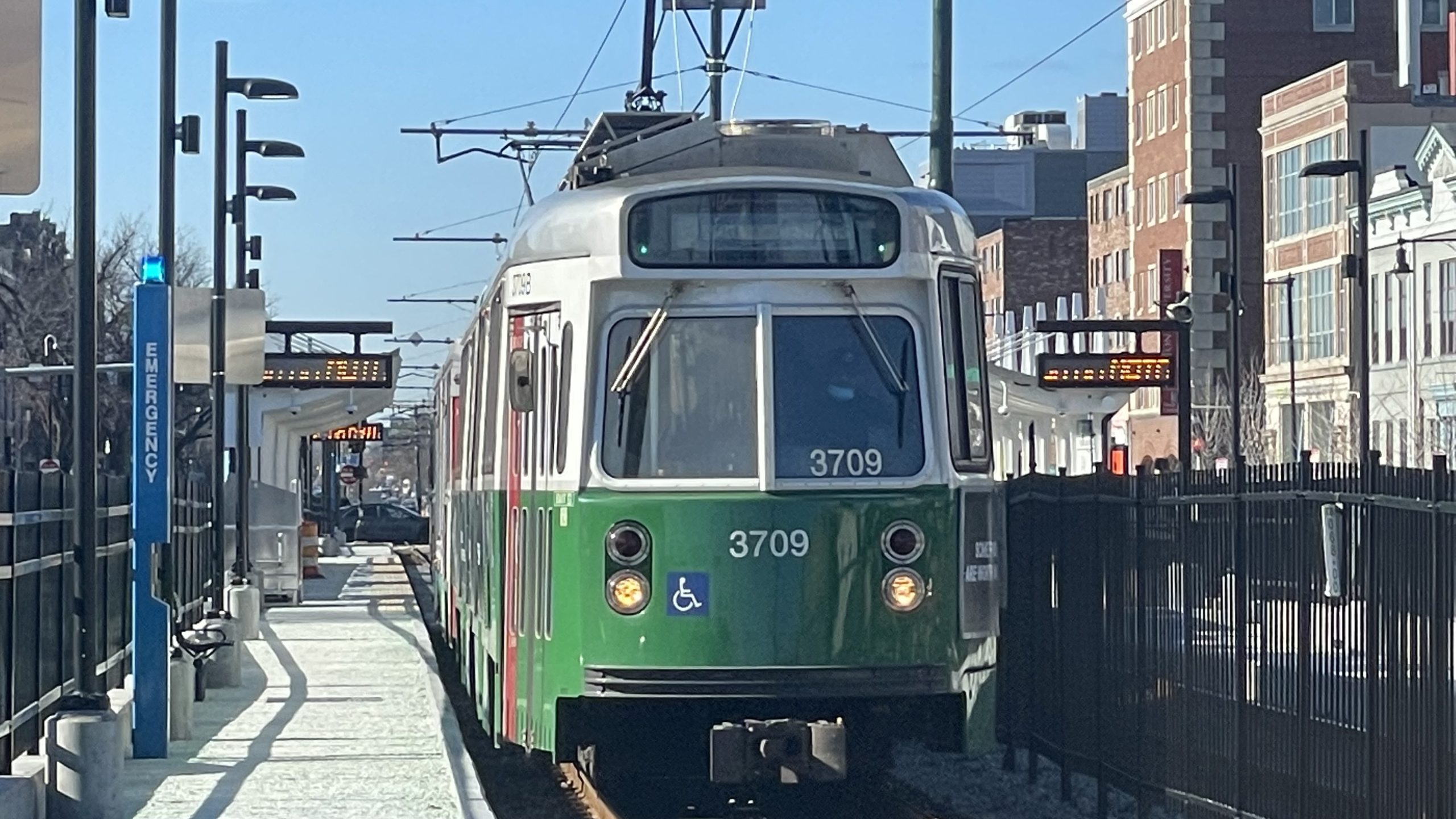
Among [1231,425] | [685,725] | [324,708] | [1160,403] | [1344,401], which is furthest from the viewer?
[1160,403]

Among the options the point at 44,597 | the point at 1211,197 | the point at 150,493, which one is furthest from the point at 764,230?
the point at 1211,197

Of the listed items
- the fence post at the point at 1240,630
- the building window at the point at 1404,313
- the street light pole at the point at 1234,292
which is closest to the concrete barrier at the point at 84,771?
the fence post at the point at 1240,630

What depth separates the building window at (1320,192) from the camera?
67.2 metres

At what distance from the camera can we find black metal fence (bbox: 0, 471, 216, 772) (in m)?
13.0

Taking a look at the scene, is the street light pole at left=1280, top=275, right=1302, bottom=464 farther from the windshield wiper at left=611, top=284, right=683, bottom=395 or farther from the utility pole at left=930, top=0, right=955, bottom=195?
the windshield wiper at left=611, top=284, right=683, bottom=395

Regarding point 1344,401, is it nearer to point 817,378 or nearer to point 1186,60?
point 1186,60

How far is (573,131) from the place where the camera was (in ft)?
93.7

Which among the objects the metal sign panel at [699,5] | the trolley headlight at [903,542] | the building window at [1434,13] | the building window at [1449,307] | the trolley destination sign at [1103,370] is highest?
the building window at [1434,13]

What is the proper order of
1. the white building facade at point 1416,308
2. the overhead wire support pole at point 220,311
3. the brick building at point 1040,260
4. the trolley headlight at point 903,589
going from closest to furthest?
the trolley headlight at point 903,589 → the overhead wire support pole at point 220,311 → the white building facade at point 1416,308 → the brick building at point 1040,260

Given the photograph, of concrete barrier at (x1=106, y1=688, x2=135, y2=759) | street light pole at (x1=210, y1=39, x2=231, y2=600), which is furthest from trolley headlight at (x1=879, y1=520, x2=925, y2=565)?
street light pole at (x1=210, y1=39, x2=231, y2=600)

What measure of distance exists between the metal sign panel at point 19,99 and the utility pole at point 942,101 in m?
12.3

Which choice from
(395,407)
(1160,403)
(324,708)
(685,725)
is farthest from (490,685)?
(395,407)

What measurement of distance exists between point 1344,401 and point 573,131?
139 ft

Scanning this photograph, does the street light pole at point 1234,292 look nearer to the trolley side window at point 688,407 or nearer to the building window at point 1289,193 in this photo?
the trolley side window at point 688,407
